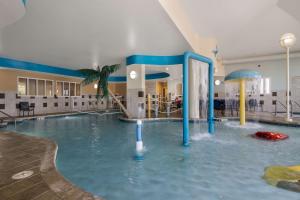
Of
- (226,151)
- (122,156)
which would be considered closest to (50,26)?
(122,156)

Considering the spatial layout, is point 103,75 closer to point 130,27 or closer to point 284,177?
point 130,27

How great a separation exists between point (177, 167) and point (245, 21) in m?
5.65

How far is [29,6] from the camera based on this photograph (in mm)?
3561

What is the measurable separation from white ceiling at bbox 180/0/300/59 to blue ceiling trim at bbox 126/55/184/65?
5.13 feet

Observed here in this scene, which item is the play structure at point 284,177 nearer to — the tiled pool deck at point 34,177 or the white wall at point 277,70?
the tiled pool deck at point 34,177

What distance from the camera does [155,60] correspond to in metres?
8.16

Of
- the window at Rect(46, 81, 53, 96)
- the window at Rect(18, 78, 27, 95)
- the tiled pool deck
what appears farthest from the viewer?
the window at Rect(46, 81, 53, 96)

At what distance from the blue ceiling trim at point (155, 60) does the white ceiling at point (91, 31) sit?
0.36 metres

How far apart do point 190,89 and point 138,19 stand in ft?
12.9

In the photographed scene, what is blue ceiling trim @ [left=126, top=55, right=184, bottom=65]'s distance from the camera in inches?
309

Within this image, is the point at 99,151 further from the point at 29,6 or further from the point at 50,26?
the point at 50,26

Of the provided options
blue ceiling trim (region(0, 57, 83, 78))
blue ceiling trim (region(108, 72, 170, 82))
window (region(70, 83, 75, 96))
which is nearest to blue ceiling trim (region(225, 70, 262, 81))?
blue ceiling trim (region(108, 72, 170, 82))

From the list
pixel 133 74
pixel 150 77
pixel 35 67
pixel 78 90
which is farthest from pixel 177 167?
pixel 150 77

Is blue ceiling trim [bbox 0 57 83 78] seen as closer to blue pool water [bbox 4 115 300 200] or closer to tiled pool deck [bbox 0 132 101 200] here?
blue pool water [bbox 4 115 300 200]
